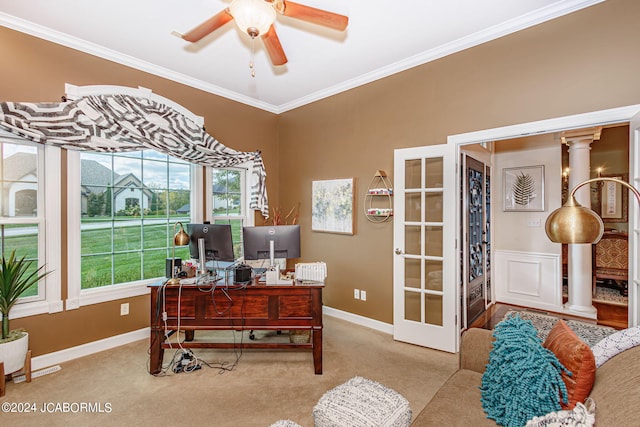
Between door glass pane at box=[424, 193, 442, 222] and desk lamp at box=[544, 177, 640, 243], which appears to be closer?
desk lamp at box=[544, 177, 640, 243]

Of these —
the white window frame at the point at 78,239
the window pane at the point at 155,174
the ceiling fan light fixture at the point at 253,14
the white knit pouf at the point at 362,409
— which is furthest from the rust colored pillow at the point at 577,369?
the window pane at the point at 155,174

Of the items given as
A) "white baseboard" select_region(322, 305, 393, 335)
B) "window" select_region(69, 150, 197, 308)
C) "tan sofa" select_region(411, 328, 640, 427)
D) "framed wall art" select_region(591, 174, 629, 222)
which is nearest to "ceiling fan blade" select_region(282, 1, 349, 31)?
"tan sofa" select_region(411, 328, 640, 427)

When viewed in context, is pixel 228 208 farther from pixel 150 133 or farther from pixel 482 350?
pixel 482 350

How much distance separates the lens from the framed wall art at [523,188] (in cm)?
423

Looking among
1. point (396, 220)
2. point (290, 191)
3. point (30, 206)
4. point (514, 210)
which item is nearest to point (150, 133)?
point (30, 206)

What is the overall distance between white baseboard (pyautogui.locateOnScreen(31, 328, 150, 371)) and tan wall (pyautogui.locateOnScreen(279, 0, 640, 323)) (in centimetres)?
221

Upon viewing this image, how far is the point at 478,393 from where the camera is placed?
152cm

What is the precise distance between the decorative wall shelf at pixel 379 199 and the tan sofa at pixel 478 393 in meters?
1.74

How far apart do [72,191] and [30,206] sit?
1.06ft

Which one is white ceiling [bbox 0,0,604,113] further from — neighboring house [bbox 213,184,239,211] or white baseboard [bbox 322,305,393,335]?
white baseboard [bbox 322,305,393,335]

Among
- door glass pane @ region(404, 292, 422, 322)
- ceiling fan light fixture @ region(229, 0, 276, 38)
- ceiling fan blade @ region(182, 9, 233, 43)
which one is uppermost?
ceiling fan blade @ region(182, 9, 233, 43)

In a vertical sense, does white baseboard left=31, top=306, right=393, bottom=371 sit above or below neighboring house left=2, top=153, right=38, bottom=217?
below

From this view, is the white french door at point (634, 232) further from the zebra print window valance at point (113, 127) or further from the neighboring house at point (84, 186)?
the neighboring house at point (84, 186)

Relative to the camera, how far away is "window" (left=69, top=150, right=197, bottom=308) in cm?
292
